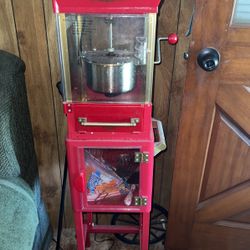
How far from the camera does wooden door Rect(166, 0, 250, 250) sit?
3.74ft

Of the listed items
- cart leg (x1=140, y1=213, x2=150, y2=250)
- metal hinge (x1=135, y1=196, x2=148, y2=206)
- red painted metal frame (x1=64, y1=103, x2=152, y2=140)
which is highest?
red painted metal frame (x1=64, y1=103, x2=152, y2=140)

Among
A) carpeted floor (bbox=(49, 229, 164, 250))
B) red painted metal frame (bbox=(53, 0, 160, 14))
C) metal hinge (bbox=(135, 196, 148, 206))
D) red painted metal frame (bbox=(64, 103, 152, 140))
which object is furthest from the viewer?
carpeted floor (bbox=(49, 229, 164, 250))

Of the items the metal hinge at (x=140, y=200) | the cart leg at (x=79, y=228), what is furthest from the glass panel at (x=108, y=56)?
the cart leg at (x=79, y=228)

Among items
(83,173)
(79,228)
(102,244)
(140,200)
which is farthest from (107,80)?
(102,244)

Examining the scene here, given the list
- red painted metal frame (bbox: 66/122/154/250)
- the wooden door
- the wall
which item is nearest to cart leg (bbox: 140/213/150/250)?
red painted metal frame (bbox: 66/122/154/250)

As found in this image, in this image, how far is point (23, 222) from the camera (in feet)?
3.46

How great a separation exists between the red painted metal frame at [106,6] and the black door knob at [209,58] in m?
0.29

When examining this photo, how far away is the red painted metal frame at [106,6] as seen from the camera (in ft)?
3.09

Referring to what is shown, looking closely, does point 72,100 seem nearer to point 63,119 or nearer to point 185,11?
point 63,119

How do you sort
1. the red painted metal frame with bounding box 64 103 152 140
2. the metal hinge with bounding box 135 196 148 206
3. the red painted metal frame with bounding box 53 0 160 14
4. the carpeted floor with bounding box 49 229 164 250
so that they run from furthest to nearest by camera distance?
1. the carpeted floor with bounding box 49 229 164 250
2. the metal hinge with bounding box 135 196 148 206
3. the red painted metal frame with bounding box 64 103 152 140
4. the red painted metal frame with bounding box 53 0 160 14

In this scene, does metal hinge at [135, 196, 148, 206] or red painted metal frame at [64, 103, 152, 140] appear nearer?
red painted metal frame at [64, 103, 152, 140]

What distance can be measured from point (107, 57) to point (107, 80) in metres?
0.08

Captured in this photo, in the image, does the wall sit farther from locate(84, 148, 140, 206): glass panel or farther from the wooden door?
locate(84, 148, 140, 206): glass panel

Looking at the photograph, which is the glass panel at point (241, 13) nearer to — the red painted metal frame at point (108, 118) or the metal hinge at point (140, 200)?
the red painted metal frame at point (108, 118)
